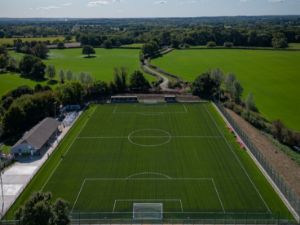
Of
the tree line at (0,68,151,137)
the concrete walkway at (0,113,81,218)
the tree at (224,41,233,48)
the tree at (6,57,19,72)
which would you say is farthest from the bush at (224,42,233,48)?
the concrete walkway at (0,113,81,218)

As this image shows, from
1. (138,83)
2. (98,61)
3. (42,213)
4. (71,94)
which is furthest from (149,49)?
(42,213)

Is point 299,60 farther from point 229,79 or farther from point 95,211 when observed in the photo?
point 95,211

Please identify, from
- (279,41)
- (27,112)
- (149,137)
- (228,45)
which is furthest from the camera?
(228,45)

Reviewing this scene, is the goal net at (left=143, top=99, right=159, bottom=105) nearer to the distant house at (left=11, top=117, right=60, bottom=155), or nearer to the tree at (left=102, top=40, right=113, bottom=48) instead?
the distant house at (left=11, top=117, right=60, bottom=155)

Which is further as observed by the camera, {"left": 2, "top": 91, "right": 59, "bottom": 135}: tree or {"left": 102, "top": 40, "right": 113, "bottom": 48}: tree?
{"left": 102, "top": 40, "right": 113, "bottom": 48}: tree

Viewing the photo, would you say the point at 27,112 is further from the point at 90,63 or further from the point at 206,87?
the point at 90,63

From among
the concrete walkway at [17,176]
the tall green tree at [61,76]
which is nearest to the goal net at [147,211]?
the concrete walkway at [17,176]
